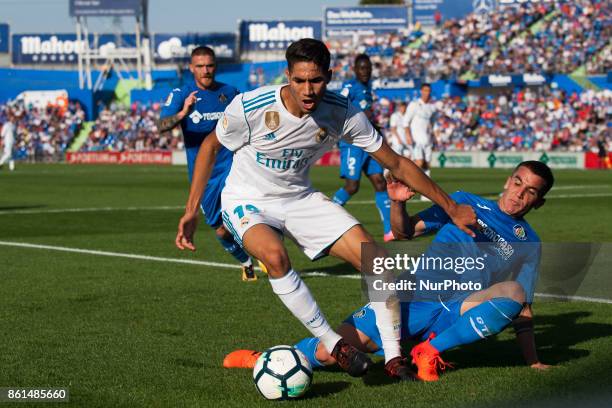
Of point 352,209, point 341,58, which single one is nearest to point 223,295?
point 352,209

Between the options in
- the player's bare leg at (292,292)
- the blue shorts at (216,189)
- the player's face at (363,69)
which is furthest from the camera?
the player's face at (363,69)

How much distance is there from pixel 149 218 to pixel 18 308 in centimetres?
1004

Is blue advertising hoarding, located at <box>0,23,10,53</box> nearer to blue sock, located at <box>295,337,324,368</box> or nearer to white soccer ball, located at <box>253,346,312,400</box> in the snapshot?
blue sock, located at <box>295,337,324,368</box>

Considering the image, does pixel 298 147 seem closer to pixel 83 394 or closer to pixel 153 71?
pixel 83 394


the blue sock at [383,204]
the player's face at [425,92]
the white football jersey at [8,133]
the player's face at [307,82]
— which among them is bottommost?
the white football jersey at [8,133]

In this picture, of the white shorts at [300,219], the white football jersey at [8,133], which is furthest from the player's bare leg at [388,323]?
the white football jersey at [8,133]

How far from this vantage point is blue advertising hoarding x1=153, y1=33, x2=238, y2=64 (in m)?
80.2

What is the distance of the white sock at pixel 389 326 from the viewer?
5.90 meters

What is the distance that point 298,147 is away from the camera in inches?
242

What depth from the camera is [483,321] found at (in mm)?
5758

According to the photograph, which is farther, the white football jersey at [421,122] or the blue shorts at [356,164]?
the white football jersey at [421,122]

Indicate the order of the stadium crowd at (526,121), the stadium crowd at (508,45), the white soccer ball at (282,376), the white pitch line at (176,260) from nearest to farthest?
1. the white soccer ball at (282,376)
2. the white pitch line at (176,260)
3. the stadium crowd at (526,121)
4. the stadium crowd at (508,45)

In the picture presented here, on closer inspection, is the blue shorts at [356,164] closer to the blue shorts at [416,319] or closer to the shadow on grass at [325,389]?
the blue shorts at [416,319]

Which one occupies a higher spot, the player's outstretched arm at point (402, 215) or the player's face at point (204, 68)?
the player's face at point (204, 68)
